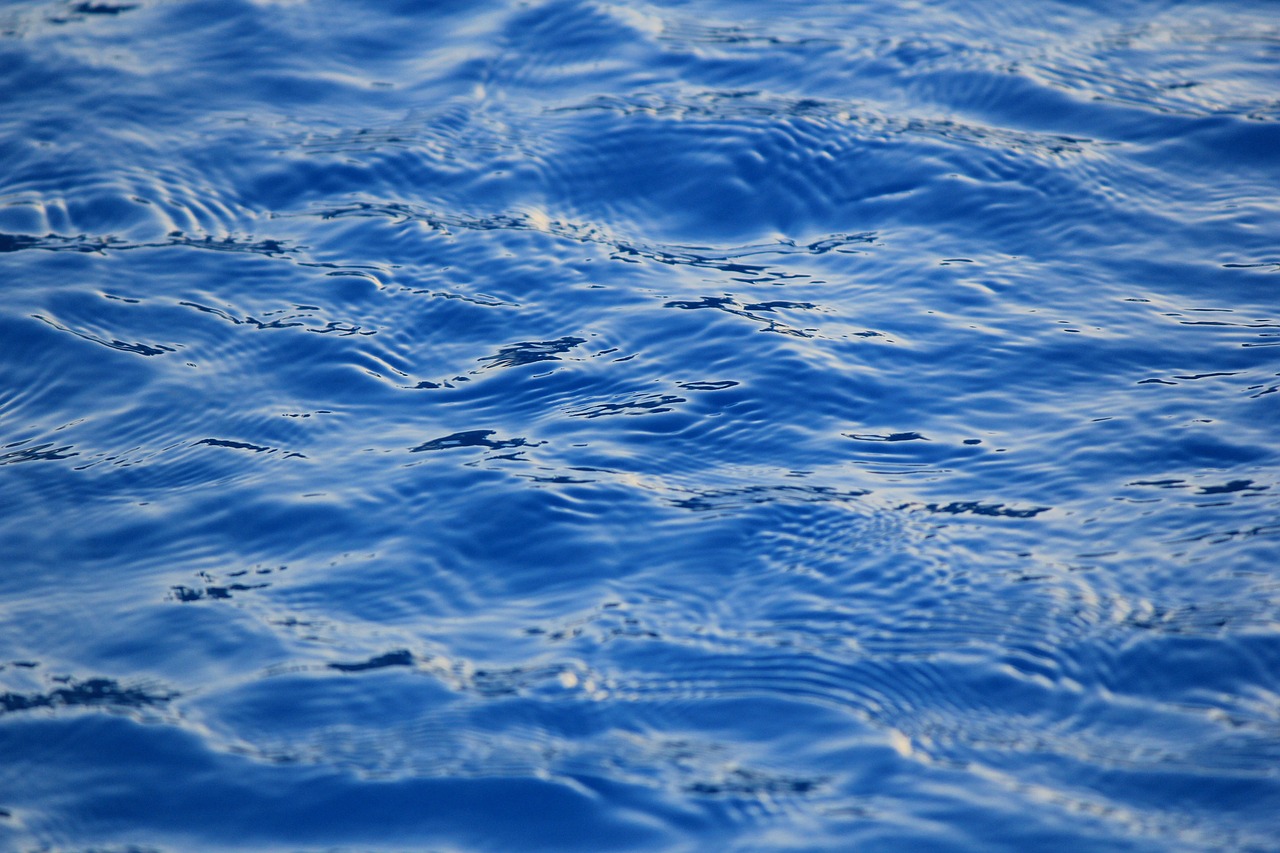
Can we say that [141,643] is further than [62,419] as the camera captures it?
No

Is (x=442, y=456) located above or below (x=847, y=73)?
below

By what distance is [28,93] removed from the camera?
659 cm

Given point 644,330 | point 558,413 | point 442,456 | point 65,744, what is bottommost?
point 65,744

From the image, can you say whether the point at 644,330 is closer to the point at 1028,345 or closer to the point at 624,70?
the point at 1028,345

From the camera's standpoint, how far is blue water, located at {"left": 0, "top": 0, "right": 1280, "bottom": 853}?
3115 mm

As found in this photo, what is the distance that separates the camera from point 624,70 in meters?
6.73

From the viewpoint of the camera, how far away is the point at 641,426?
4.42 meters

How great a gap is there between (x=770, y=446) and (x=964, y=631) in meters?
1.13

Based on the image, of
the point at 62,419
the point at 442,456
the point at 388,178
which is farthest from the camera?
the point at 388,178

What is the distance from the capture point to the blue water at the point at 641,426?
312 centimetres

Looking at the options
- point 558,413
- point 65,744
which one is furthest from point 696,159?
point 65,744

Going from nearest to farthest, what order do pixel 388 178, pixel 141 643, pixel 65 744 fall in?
pixel 65 744 → pixel 141 643 → pixel 388 178

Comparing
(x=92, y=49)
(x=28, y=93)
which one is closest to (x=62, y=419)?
(x=28, y=93)

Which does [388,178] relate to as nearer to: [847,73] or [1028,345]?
[847,73]
